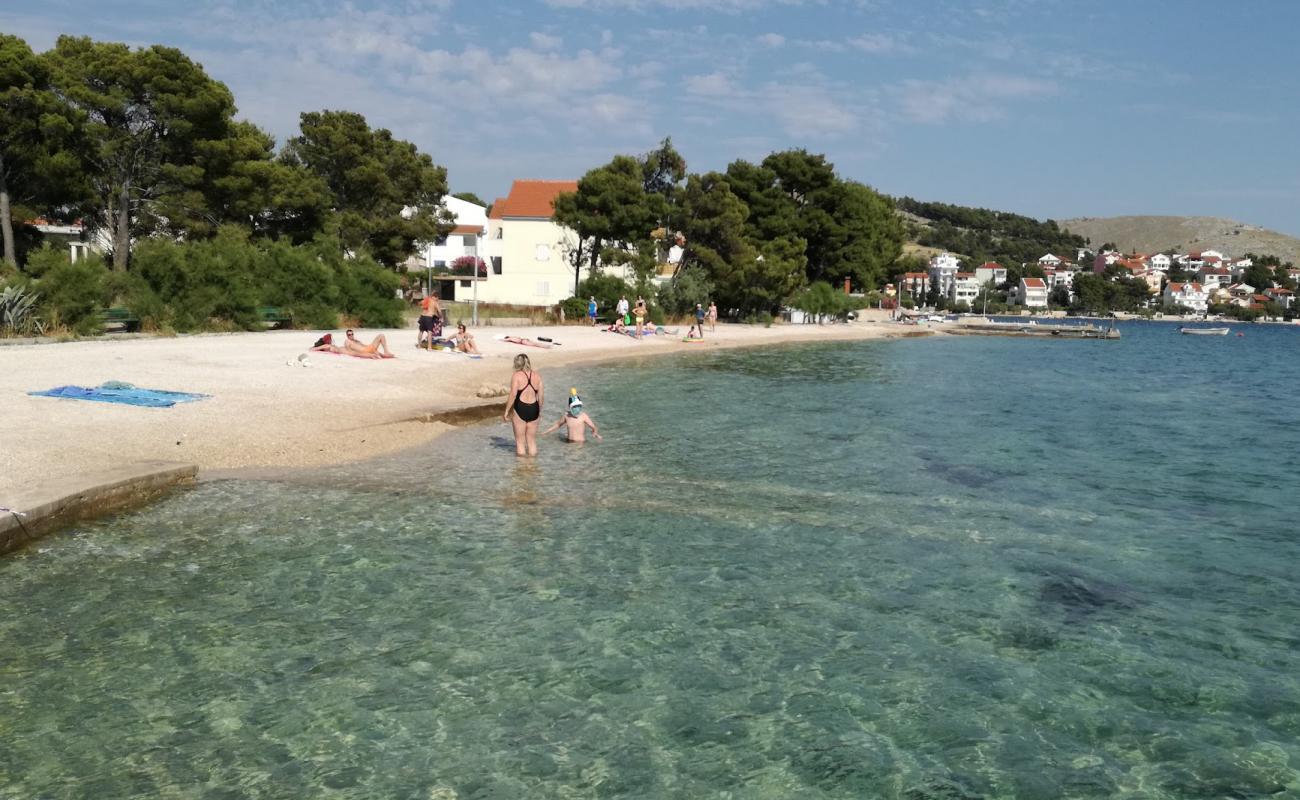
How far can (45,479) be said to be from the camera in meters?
10.1

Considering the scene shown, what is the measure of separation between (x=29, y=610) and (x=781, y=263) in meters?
55.5

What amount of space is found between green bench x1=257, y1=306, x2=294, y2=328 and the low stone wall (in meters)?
23.9

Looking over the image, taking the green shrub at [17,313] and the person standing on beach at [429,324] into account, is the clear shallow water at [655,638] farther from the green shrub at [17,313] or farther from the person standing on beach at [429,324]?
the green shrub at [17,313]

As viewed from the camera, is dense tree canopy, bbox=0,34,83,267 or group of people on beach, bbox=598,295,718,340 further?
group of people on beach, bbox=598,295,718,340

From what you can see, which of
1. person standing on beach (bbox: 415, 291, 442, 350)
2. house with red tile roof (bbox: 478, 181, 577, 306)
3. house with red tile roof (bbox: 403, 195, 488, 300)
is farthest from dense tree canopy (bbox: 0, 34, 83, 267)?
house with red tile roof (bbox: 403, 195, 488, 300)

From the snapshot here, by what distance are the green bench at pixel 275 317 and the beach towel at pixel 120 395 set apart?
18.1 meters

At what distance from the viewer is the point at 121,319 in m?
28.7

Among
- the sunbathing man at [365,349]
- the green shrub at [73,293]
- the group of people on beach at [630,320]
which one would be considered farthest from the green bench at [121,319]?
the group of people on beach at [630,320]

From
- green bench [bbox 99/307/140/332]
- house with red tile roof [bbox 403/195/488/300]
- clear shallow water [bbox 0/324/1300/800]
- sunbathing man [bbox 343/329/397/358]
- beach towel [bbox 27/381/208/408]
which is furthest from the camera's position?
house with red tile roof [bbox 403/195/488/300]

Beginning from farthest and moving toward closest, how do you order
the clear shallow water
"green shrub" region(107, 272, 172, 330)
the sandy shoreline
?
"green shrub" region(107, 272, 172, 330)
the sandy shoreline
the clear shallow water

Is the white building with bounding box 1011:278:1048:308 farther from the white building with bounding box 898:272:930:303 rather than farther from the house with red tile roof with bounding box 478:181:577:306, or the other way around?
the house with red tile roof with bounding box 478:181:577:306

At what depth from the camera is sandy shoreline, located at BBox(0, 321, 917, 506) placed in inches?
484

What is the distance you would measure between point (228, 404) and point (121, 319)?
613 inches

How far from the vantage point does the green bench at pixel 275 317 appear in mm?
34062
